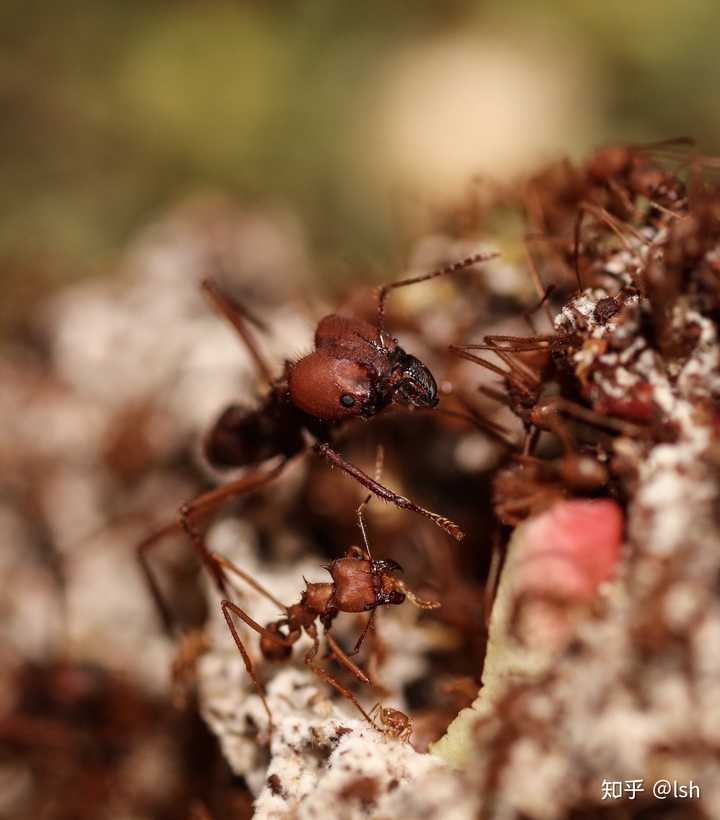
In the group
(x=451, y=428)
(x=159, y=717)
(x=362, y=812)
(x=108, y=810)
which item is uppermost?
(x=451, y=428)

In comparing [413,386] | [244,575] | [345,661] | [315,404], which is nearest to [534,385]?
[413,386]

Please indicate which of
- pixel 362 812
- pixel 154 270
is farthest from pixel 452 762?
pixel 154 270

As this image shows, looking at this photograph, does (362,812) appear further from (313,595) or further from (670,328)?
(670,328)

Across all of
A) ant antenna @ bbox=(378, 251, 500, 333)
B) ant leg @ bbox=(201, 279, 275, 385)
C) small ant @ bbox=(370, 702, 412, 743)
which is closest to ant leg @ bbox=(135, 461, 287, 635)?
ant leg @ bbox=(201, 279, 275, 385)

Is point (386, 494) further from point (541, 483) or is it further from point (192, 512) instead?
point (192, 512)

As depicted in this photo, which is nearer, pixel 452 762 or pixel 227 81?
pixel 452 762
